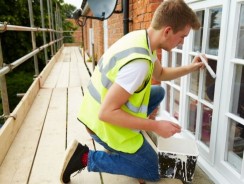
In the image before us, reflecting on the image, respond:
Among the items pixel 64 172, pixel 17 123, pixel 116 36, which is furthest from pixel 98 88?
pixel 116 36

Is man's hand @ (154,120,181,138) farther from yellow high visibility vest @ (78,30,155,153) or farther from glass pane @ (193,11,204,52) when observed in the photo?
glass pane @ (193,11,204,52)

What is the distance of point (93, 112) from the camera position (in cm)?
148

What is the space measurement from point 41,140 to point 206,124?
4.09 feet

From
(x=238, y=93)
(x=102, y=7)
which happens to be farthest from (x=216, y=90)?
(x=102, y=7)

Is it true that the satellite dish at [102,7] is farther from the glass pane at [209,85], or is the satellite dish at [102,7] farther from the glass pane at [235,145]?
the glass pane at [235,145]

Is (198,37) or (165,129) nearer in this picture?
(165,129)

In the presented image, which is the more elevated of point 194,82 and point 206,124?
point 194,82

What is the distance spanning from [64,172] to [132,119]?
551 mm

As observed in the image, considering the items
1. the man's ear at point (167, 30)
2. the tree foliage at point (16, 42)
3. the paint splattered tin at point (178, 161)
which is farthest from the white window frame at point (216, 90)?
the tree foliage at point (16, 42)

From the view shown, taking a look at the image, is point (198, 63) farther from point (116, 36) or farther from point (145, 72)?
point (116, 36)

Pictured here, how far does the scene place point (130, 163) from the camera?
1463 millimetres

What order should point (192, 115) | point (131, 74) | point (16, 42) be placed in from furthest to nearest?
point (16, 42) < point (192, 115) < point (131, 74)

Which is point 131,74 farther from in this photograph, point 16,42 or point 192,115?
point 16,42

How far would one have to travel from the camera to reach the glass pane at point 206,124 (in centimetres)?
165
